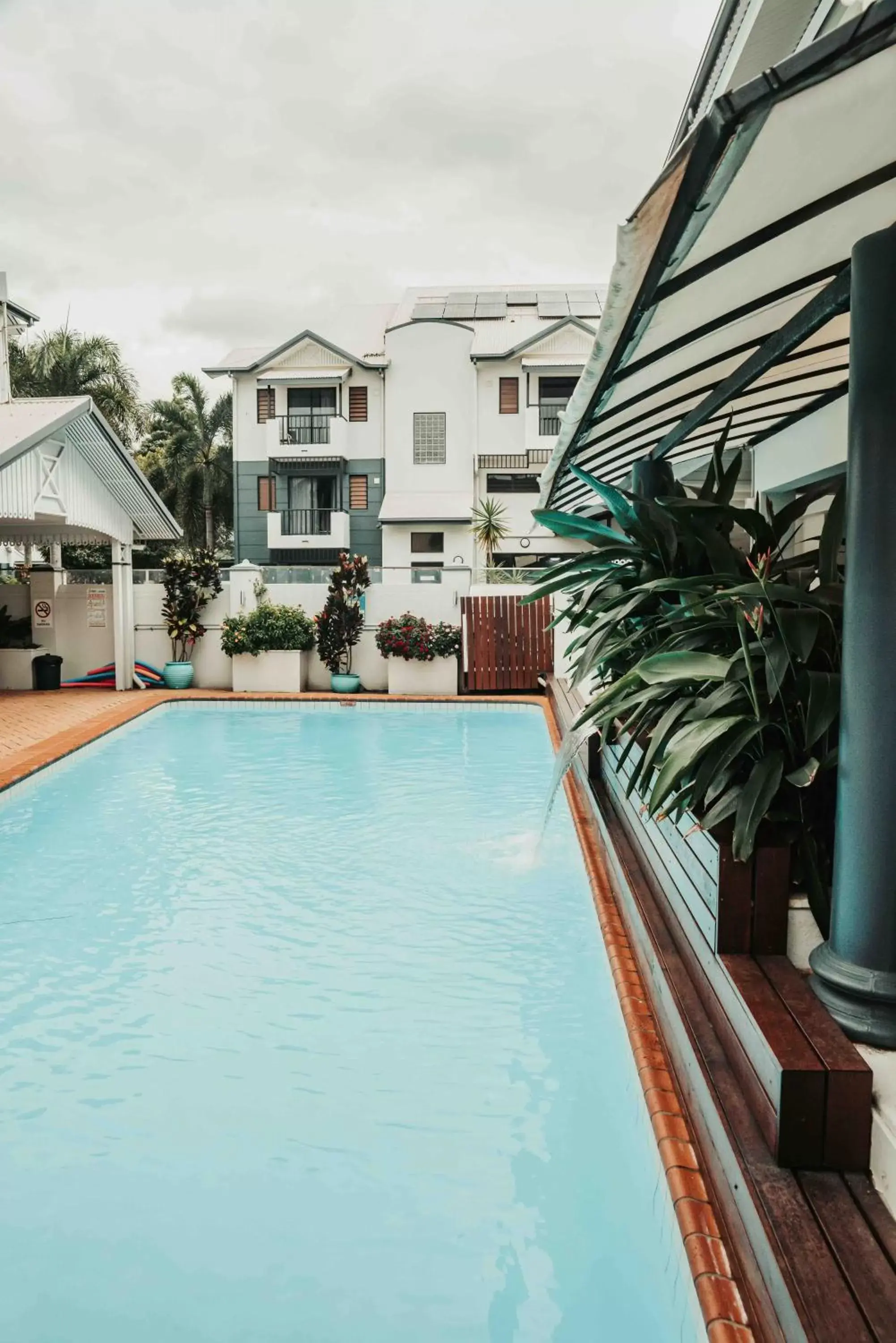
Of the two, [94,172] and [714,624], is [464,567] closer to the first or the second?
[714,624]

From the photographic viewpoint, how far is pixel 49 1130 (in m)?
3.12

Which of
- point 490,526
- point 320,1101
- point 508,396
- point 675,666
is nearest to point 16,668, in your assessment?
point 490,526

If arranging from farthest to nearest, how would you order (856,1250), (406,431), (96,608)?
(406,431) → (96,608) → (856,1250)

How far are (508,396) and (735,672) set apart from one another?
22690 millimetres

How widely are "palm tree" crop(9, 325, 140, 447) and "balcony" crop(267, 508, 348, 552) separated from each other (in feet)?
19.5

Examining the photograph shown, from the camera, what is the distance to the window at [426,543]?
24500mm

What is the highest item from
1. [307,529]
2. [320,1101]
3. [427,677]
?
[307,529]

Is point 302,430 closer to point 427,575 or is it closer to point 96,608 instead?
point 96,608

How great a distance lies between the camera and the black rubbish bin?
14.4m

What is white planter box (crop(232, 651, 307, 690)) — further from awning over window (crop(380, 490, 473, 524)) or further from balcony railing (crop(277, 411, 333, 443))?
balcony railing (crop(277, 411, 333, 443))

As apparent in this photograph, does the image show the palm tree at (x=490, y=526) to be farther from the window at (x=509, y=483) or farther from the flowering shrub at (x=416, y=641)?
the flowering shrub at (x=416, y=641)

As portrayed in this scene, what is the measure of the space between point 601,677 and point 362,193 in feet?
145

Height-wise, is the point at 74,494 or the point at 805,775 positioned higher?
the point at 74,494

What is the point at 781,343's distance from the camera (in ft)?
12.0
